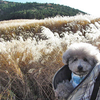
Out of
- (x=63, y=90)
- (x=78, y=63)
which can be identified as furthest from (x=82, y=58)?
(x=63, y=90)

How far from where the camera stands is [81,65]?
98 cm

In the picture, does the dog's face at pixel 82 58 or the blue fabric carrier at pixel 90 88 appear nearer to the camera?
the blue fabric carrier at pixel 90 88

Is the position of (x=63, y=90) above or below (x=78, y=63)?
below

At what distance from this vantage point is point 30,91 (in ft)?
6.36

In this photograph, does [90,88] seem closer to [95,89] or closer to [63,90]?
[95,89]

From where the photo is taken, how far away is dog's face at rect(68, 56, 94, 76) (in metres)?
0.97

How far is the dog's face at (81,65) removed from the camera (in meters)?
0.97

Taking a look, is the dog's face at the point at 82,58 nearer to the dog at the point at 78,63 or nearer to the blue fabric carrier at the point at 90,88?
the dog at the point at 78,63

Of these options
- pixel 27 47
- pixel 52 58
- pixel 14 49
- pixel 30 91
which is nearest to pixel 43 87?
pixel 30 91

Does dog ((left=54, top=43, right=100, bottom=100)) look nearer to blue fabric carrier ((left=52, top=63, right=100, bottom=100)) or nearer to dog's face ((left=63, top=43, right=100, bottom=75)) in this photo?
dog's face ((left=63, top=43, right=100, bottom=75))

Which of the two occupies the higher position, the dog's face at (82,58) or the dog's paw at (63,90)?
the dog's face at (82,58)

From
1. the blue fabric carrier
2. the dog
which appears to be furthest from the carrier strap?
the dog

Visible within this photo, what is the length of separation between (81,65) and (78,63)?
42 mm

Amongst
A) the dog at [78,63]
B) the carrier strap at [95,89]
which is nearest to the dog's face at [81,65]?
the dog at [78,63]
